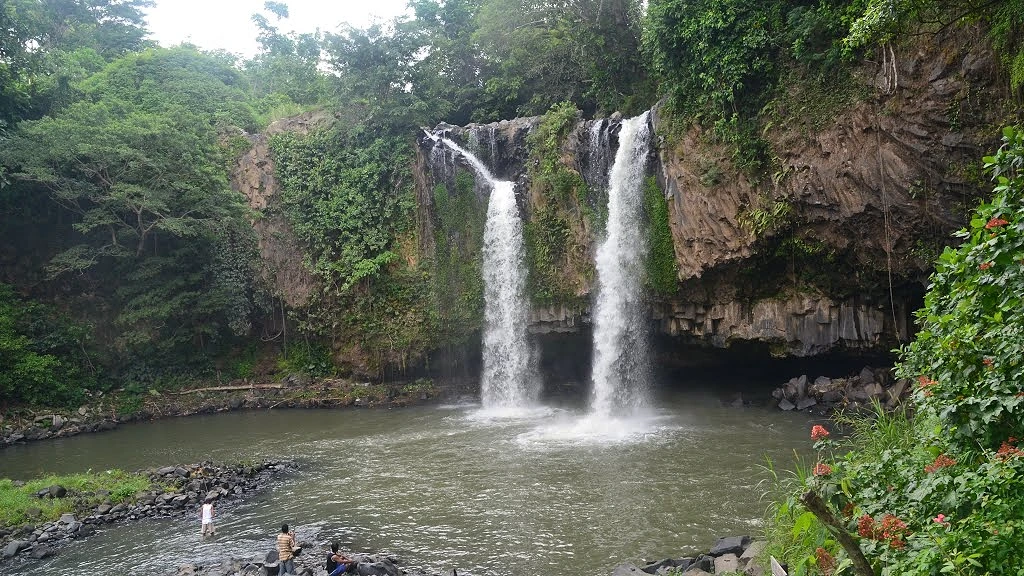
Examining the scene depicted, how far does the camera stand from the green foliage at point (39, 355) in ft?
65.3

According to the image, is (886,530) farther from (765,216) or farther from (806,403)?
(806,403)

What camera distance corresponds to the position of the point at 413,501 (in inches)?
438

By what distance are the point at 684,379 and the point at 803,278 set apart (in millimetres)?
6015

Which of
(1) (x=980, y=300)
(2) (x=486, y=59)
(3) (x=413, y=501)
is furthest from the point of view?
(2) (x=486, y=59)

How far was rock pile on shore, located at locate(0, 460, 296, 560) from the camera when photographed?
33.3 ft

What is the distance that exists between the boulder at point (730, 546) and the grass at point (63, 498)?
1071 centimetres

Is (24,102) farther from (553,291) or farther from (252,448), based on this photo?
(553,291)

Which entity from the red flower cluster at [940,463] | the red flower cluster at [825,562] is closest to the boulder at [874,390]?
the red flower cluster at [940,463]

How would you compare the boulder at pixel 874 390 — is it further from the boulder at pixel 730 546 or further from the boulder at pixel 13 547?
the boulder at pixel 13 547

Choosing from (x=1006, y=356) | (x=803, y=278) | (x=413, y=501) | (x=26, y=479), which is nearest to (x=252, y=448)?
(x=26, y=479)

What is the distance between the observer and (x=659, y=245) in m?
17.5

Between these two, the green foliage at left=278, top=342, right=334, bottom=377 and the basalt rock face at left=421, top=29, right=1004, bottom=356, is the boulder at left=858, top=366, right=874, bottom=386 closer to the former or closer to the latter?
the basalt rock face at left=421, top=29, right=1004, bottom=356

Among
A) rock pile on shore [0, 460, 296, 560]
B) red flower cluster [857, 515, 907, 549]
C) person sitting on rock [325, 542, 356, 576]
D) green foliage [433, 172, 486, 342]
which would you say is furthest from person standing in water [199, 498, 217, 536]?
green foliage [433, 172, 486, 342]

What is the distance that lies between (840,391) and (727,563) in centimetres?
1096
